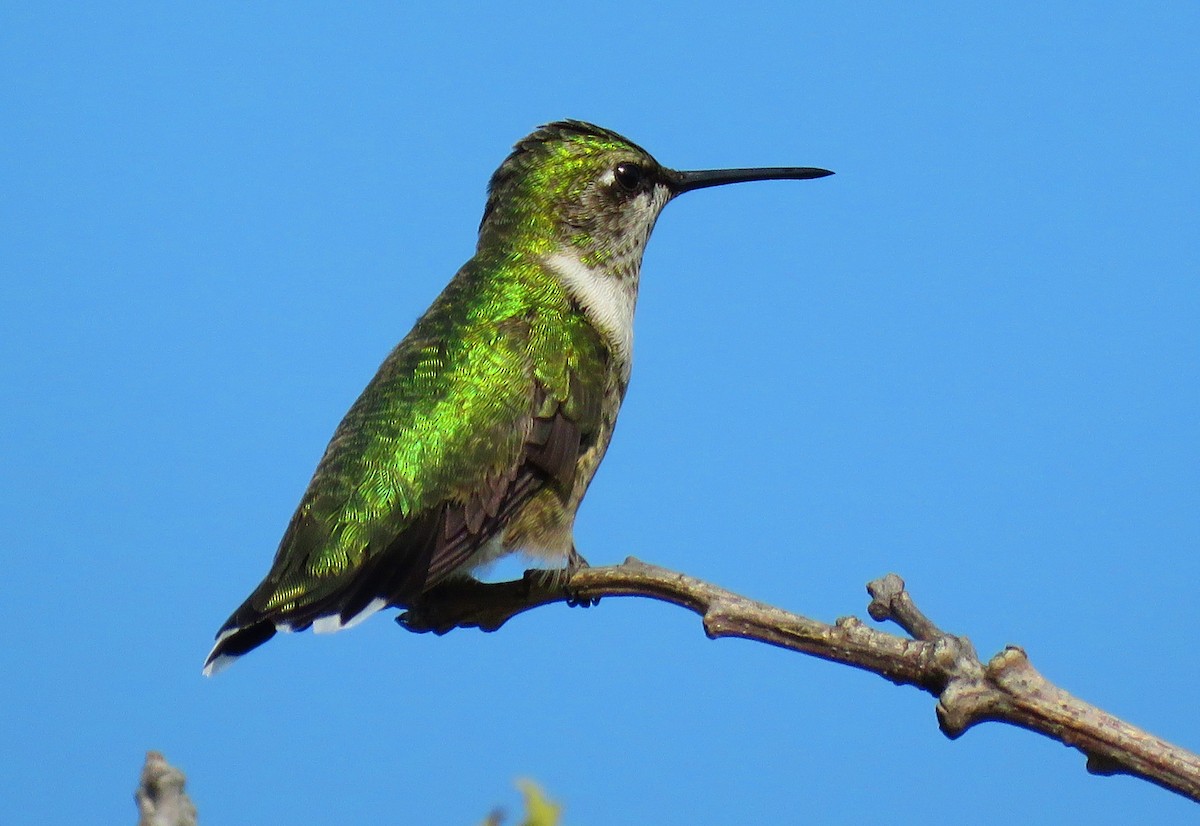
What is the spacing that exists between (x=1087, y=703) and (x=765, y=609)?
17.9 inches

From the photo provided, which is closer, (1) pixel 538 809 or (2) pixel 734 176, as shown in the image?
(1) pixel 538 809

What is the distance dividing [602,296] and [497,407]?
0.43 meters

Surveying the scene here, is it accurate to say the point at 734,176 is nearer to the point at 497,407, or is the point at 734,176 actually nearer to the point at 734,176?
the point at 734,176

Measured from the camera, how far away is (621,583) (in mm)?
2195

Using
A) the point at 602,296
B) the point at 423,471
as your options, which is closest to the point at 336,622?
the point at 423,471

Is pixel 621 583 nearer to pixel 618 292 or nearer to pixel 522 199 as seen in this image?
pixel 618 292

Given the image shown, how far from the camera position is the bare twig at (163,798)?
0.98m

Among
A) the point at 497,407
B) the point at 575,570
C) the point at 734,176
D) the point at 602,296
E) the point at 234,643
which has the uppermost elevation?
the point at 734,176

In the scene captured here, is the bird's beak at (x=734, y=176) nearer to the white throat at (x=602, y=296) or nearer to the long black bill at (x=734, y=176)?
the long black bill at (x=734, y=176)

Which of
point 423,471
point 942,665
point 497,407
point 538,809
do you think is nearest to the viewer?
point 538,809

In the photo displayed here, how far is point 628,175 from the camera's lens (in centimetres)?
286

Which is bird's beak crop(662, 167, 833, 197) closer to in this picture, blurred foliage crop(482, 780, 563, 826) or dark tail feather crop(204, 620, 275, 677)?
dark tail feather crop(204, 620, 275, 677)

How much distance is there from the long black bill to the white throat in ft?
0.95

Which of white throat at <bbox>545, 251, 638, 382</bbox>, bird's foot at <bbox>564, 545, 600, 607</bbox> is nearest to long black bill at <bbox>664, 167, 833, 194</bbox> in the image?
white throat at <bbox>545, 251, 638, 382</bbox>
